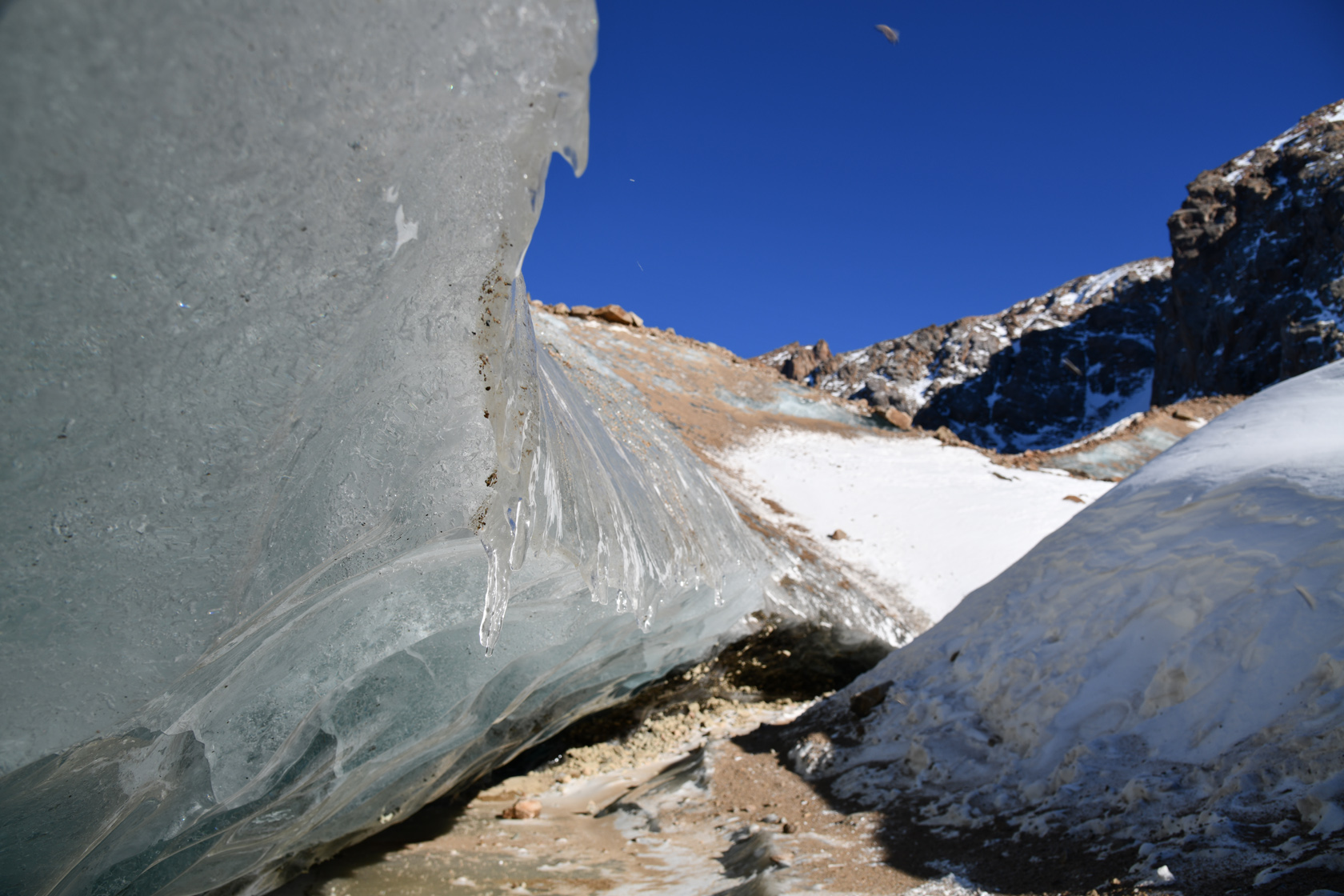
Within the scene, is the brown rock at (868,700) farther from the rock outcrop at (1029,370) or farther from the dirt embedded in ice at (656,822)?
the rock outcrop at (1029,370)

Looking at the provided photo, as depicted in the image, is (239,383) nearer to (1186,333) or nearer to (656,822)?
(656,822)

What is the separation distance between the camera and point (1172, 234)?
47.6 meters

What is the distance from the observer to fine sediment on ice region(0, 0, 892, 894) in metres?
1.39

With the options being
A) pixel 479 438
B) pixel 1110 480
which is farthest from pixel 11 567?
pixel 1110 480

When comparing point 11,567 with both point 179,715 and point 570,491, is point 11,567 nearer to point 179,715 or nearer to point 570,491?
point 179,715

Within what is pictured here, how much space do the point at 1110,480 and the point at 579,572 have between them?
10050 mm

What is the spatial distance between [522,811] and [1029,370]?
9950cm

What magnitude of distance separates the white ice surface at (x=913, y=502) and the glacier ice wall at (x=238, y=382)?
5.81 m

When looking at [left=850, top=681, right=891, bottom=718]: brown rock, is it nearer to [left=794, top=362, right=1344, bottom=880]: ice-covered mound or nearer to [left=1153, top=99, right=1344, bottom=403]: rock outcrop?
[left=794, top=362, right=1344, bottom=880]: ice-covered mound

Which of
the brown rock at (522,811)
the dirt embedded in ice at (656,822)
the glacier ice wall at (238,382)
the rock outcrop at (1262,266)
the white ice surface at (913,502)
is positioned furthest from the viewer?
the rock outcrop at (1262,266)

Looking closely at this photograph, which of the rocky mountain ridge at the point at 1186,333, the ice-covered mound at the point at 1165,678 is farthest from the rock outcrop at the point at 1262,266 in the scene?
the ice-covered mound at the point at 1165,678

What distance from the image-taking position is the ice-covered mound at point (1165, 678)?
2.55 metres

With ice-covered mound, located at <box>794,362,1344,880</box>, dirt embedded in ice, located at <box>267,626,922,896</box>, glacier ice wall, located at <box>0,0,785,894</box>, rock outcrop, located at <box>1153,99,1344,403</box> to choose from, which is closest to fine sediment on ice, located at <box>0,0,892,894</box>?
glacier ice wall, located at <box>0,0,785,894</box>

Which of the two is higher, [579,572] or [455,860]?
[579,572]
